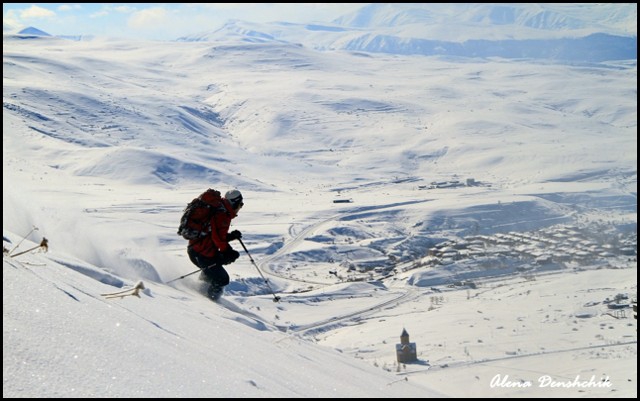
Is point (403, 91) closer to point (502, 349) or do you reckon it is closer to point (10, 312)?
point (502, 349)

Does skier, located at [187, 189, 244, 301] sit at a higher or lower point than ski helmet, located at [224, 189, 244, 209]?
lower

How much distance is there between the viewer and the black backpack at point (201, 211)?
7.67m

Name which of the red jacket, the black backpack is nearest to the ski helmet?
the red jacket

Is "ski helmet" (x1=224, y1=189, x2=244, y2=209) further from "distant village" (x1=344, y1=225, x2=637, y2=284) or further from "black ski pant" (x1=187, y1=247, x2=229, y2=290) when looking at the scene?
"distant village" (x1=344, y1=225, x2=637, y2=284)

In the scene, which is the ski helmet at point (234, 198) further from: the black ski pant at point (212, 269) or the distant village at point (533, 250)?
the distant village at point (533, 250)

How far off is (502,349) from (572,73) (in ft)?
530

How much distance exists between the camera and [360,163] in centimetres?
7638

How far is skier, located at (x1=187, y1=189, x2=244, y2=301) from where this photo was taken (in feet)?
25.6

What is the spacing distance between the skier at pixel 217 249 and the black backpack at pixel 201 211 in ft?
0.22

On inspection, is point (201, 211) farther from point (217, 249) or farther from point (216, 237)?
point (217, 249)

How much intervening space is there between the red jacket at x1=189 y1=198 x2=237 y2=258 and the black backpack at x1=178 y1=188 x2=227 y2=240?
0.07m

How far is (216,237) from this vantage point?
7805 millimetres

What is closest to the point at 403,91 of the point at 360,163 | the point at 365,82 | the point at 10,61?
the point at 365,82

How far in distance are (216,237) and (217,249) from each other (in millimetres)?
251
